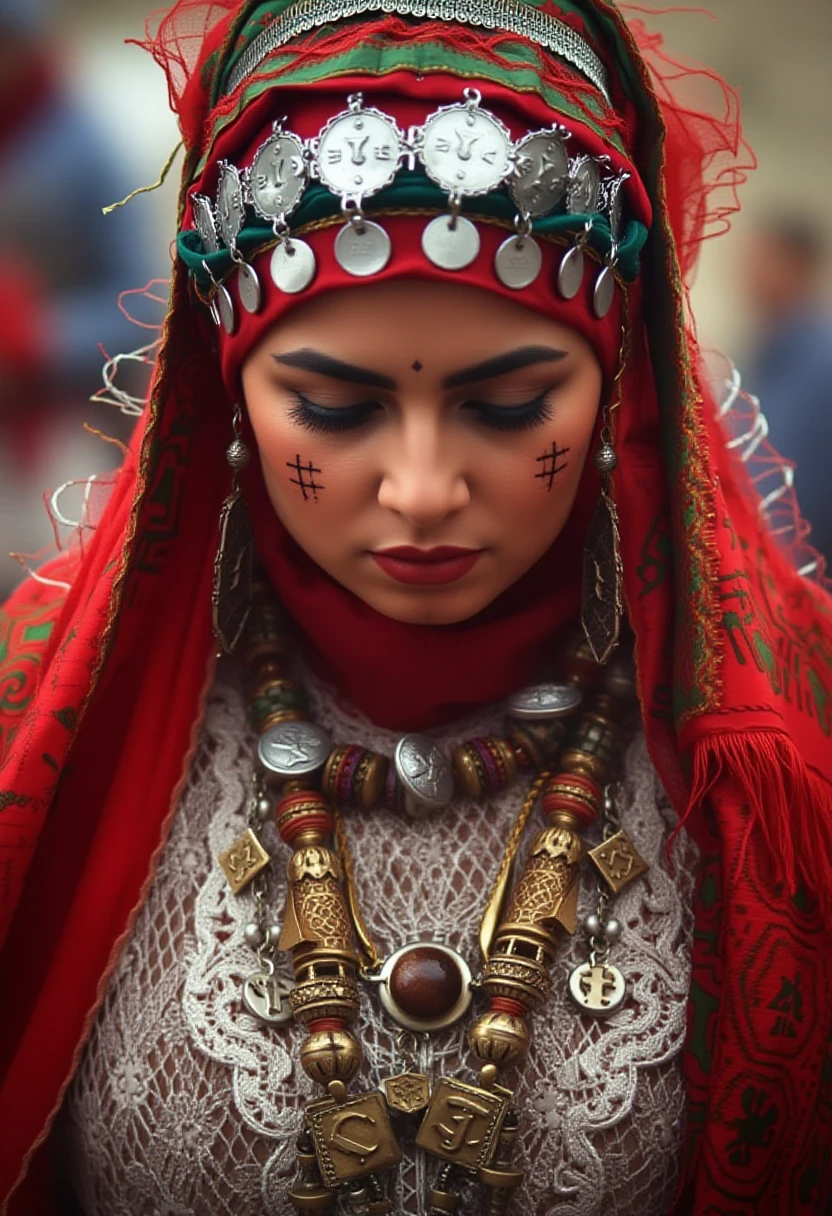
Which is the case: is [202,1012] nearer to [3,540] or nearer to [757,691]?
[757,691]

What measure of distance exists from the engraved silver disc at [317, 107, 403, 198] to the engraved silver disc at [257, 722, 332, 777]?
58 cm

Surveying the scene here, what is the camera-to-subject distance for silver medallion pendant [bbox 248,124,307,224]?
1.10 metres

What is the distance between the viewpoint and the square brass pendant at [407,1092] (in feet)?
3.84

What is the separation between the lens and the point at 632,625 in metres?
1.27

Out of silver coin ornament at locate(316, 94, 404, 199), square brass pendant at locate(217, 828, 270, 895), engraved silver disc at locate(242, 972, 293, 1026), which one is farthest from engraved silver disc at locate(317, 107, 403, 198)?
engraved silver disc at locate(242, 972, 293, 1026)

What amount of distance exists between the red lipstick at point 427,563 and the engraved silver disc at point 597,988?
0.43 m

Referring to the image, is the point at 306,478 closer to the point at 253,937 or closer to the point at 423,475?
the point at 423,475

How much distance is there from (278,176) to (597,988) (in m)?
0.85

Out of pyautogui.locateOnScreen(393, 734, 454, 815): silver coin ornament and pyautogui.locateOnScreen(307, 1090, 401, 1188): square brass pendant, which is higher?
pyautogui.locateOnScreen(393, 734, 454, 815): silver coin ornament

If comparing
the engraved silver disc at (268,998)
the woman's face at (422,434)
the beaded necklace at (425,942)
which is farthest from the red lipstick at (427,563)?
the engraved silver disc at (268,998)

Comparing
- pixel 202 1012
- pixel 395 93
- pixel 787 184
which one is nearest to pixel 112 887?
pixel 202 1012

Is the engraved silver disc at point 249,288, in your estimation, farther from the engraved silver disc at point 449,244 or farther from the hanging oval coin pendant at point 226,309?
the engraved silver disc at point 449,244

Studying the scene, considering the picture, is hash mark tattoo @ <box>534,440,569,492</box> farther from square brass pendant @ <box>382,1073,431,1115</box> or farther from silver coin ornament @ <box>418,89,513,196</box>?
square brass pendant @ <box>382,1073,431,1115</box>

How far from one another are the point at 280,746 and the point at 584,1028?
44cm
